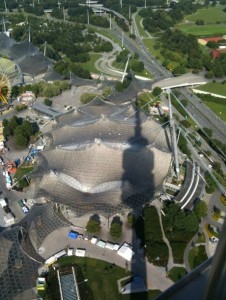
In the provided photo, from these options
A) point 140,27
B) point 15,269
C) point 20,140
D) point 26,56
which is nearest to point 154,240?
point 15,269

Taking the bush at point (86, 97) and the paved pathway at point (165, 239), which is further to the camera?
the bush at point (86, 97)

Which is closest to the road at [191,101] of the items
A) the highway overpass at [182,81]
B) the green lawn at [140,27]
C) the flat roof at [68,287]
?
the highway overpass at [182,81]

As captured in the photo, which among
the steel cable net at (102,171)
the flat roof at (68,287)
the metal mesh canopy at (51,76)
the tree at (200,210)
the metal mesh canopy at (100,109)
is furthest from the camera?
the metal mesh canopy at (51,76)

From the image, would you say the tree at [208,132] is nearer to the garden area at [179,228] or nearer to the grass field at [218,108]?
the grass field at [218,108]

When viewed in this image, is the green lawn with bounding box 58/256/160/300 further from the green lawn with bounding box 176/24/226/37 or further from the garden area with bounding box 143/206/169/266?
the green lawn with bounding box 176/24/226/37

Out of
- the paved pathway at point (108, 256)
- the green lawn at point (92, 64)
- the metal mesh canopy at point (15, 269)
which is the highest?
the metal mesh canopy at point (15, 269)
